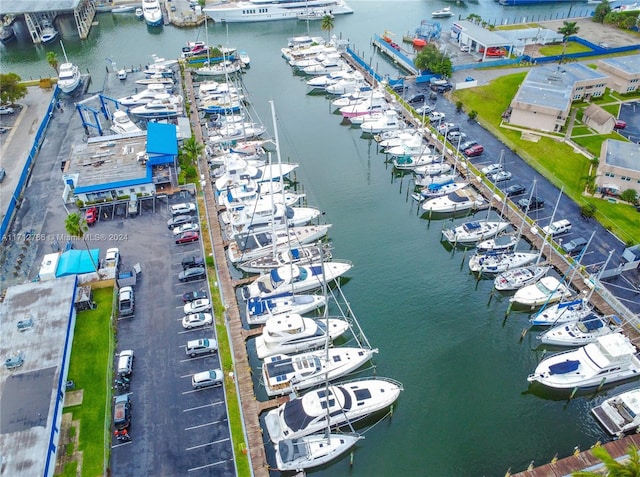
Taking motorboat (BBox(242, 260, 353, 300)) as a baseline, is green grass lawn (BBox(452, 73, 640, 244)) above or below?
above

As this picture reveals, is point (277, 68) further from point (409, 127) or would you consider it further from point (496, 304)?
point (496, 304)

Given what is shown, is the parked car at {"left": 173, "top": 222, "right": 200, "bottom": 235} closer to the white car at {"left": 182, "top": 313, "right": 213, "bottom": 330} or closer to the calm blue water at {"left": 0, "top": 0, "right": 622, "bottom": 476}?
the white car at {"left": 182, "top": 313, "right": 213, "bottom": 330}

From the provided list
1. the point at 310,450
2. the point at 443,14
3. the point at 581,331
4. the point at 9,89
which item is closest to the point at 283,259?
the point at 310,450

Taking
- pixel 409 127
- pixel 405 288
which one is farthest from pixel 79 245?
pixel 409 127

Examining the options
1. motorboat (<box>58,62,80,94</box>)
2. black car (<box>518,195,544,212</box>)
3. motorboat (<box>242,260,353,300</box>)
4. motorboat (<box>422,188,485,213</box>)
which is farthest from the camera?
motorboat (<box>58,62,80,94</box>)

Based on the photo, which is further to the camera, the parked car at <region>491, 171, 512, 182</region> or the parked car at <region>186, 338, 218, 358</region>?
the parked car at <region>491, 171, 512, 182</region>

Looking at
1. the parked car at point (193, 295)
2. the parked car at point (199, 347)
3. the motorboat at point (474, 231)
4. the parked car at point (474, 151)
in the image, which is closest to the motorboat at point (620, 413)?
the motorboat at point (474, 231)

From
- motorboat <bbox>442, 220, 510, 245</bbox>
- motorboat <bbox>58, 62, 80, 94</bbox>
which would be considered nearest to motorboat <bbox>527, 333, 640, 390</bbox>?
motorboat <bbox>442, 220, 510, 245</bbox>
